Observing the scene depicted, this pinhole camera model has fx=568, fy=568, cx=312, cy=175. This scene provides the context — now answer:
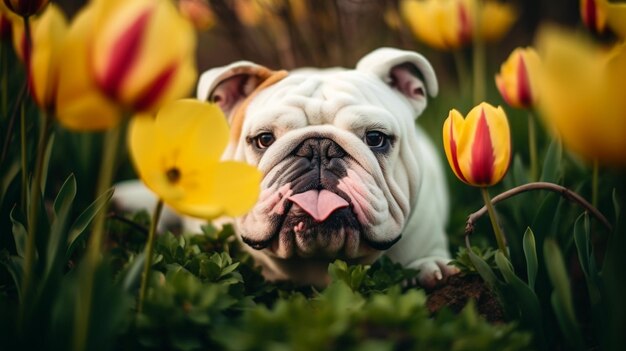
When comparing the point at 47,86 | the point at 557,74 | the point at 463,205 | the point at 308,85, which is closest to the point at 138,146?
the point at 47,86

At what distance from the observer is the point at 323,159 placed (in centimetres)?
138

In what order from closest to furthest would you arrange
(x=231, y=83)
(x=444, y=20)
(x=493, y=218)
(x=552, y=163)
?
(x=493, y=218) → (x=552, y=163) → (x=231, y=83) → (x=444, y=20)

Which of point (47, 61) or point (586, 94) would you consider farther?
point (47, 61)

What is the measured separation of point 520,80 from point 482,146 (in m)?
0.52

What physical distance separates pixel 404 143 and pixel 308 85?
301 millimetres

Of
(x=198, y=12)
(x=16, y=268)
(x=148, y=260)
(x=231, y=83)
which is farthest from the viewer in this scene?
(x=198, y=12)

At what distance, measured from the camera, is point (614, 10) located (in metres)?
1.00

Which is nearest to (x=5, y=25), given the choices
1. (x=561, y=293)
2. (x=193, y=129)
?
(x=193, y=129)

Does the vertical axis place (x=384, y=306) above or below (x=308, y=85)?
below

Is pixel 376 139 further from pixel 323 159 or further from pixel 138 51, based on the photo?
pixel 138 51

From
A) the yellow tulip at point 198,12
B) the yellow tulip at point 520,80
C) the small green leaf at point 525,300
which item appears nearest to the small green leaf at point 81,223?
the small green leaf at point 525,300

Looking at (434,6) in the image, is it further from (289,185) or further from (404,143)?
(289,185)

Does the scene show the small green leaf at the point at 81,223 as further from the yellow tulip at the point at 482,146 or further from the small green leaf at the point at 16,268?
the yellow tulip at the point at 482,146

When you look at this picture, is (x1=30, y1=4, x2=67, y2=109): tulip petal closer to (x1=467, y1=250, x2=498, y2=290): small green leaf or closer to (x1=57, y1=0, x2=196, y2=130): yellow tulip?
(x1=57, y1=0, x2=196, y2=130): yellow tulip
